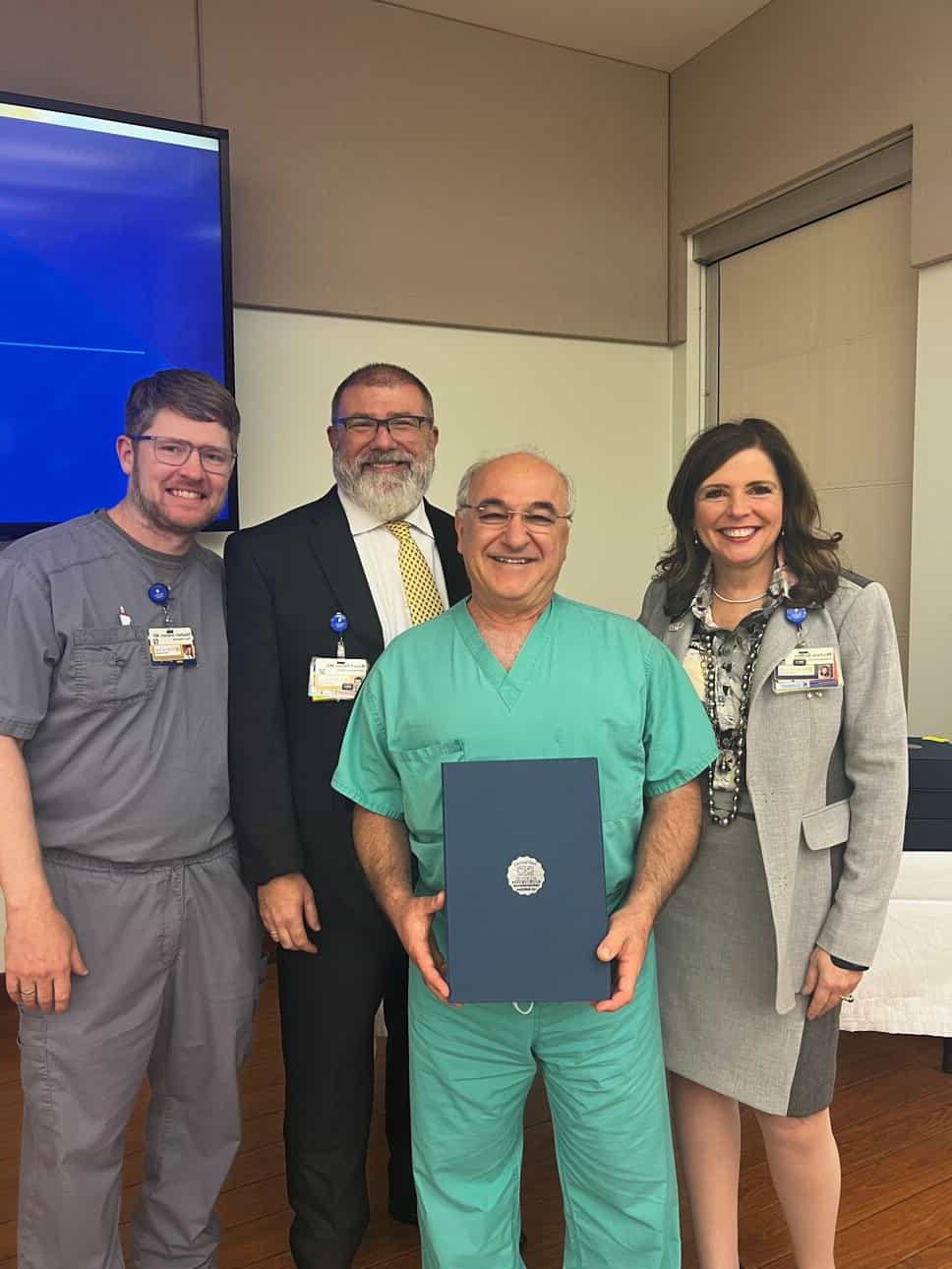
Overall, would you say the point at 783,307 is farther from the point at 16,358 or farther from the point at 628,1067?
the point at 628,1067

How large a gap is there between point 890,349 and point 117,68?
2.63m

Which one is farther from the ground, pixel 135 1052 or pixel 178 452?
pixel 178 452

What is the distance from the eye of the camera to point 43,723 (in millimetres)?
1656

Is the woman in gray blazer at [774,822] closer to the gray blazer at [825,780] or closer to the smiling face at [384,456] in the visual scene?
the gray blazer at [825,780]

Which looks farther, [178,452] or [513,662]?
[178,452]

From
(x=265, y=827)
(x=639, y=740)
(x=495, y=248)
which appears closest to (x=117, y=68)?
(x=495, y=248)

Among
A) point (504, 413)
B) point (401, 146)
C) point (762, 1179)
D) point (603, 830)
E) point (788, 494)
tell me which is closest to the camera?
point (603, 830)

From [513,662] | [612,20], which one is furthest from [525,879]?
[612,20]

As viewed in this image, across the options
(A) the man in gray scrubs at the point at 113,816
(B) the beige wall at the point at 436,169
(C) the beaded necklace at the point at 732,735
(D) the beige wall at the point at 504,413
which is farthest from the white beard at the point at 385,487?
(B) the beige wall at the point at 436,169

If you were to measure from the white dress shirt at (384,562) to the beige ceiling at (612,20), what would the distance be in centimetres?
250

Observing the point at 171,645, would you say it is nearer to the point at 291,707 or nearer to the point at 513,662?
the point at 291,707

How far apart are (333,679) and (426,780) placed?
0.37 metres

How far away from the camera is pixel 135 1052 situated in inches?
66.9

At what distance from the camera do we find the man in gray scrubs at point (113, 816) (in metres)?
1.61
